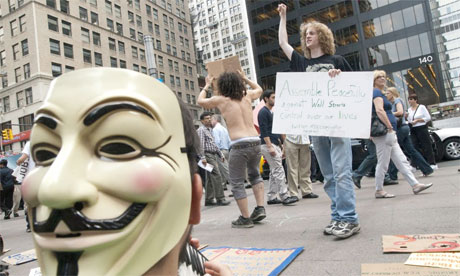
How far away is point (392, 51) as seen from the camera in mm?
36125

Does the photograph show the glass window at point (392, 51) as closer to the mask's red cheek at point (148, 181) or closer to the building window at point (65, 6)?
the building window at point (65, 6)

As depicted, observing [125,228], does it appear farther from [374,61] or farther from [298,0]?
[298,0]

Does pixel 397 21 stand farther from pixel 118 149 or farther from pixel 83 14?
pixel 118 149

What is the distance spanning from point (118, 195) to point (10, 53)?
136 feet

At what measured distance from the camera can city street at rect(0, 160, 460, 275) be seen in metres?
2.39

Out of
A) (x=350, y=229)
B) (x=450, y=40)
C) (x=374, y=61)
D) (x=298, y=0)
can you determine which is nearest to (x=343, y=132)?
(x=350, y=229)

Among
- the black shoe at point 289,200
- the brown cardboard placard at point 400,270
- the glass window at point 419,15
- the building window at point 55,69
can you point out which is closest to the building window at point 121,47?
the building window at point 55,69

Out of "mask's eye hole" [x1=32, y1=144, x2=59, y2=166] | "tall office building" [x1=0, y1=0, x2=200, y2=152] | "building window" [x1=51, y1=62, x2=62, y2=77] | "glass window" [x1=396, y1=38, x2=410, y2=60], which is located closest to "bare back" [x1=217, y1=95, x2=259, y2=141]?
"mask's eye hole" [x1=32, y1=144, x2=59, y2=166]

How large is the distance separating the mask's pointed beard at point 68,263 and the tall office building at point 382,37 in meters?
38.2

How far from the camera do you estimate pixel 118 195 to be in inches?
32.8

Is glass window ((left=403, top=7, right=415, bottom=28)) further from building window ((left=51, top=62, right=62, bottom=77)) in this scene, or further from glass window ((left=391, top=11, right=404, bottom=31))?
building window ((left=51, top=62, right=62, bottom=77))

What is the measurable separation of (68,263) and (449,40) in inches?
1936

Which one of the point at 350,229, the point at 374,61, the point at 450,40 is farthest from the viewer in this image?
the point at 450,40

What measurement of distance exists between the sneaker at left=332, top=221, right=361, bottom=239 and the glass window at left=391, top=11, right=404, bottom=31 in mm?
38650
